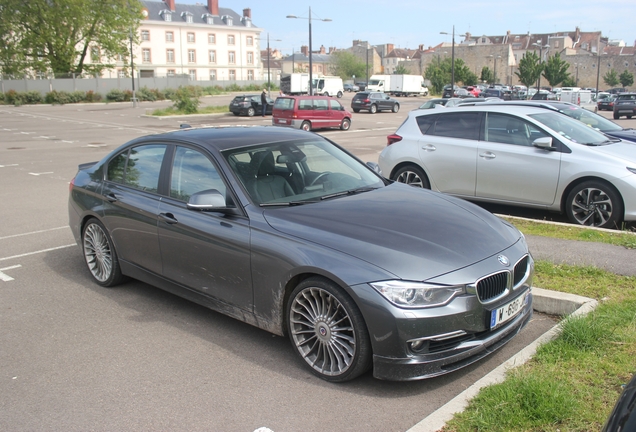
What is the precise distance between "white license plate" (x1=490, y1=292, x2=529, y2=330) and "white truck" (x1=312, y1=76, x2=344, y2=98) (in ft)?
210

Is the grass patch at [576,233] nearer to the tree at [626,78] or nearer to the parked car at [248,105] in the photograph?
the parked car at [248,105]

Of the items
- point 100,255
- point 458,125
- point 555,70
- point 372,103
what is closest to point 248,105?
point 372,103

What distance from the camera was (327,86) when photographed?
2709 inches

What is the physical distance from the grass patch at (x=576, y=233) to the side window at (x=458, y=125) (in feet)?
5.58

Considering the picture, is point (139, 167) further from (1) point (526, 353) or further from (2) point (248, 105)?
(2) point (248, 105)

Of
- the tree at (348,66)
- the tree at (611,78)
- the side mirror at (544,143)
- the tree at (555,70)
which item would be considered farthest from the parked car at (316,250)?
the tree at (348,66)

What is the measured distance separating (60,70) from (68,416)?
69290mm

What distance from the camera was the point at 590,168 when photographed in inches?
312

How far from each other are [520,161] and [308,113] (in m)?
21.2

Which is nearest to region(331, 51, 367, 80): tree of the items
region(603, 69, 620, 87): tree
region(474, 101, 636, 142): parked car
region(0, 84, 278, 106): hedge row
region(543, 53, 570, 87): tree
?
region(603, 69, 620, 87): tree

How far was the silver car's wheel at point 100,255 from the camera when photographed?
5.87 metres

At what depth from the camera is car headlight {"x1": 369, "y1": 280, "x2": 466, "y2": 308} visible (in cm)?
361

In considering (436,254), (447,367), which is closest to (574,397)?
(447,367)

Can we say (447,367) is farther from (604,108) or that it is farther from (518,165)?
(604,108)
